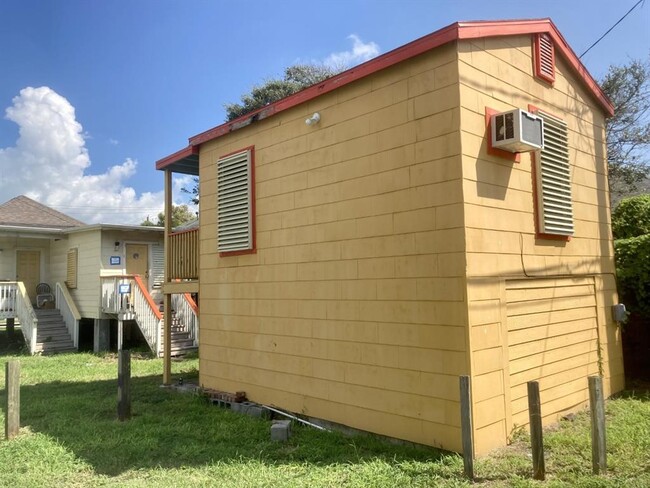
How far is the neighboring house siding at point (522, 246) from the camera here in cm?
482

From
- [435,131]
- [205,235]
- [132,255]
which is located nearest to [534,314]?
[435,131]

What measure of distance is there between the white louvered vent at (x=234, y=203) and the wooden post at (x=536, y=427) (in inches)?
173

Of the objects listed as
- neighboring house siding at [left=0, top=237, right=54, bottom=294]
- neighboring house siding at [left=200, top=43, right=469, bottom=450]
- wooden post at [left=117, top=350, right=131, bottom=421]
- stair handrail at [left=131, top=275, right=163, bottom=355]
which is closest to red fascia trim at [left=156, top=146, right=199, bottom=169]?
neighboring house siding at [left=200, top=43, right=469, bottom=450]

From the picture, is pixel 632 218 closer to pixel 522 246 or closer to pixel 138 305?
pixel 522 246

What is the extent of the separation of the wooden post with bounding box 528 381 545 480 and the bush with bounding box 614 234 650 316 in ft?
15.3

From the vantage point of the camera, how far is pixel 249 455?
5.13 meters

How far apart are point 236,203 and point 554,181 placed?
14.5 feet

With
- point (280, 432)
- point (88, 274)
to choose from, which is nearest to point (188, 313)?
point (88, 274)

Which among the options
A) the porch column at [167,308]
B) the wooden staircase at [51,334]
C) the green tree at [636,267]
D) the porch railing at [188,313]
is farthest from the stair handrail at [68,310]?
the green tree at [636,267]

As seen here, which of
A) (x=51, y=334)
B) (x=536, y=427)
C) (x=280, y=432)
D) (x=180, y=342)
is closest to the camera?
(x=536, y=427)

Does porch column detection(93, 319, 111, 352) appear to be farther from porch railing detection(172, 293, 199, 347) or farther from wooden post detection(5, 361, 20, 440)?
wooden post detection(5, 361, 20, 440)

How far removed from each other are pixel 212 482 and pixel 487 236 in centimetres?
347

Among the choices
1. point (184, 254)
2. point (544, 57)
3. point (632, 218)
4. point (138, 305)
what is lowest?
point (138, 305)

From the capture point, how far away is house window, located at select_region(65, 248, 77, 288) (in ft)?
54.0
